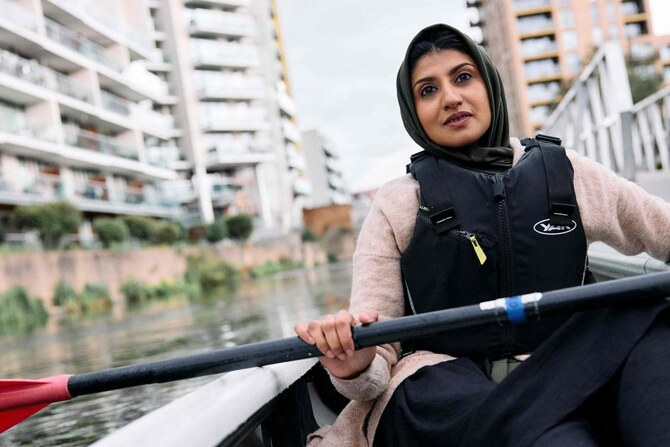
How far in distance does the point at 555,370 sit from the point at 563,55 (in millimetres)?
53464

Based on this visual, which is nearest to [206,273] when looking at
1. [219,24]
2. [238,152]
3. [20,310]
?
[20,310]

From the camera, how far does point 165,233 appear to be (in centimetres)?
2602

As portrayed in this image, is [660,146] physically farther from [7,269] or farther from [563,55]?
[563,55]

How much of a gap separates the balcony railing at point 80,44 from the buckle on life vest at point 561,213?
27.5m

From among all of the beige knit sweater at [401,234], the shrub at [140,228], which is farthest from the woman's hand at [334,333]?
the shrub at [140,228]

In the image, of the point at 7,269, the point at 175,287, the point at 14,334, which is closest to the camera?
the point at 14,334

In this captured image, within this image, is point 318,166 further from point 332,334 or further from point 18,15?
point 332,334

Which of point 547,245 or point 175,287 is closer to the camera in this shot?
point 547,245

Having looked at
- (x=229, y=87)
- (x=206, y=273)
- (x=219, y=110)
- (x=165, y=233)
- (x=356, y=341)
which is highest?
(x=229, y=87)

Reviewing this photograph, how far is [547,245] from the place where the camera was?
57.4 inches

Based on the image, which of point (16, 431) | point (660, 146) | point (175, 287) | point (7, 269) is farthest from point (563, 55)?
point (16, 431)

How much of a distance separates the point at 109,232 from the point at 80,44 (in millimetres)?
9557

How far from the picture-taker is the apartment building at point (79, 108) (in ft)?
75.9

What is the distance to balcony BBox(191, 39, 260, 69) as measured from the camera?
144 ft
